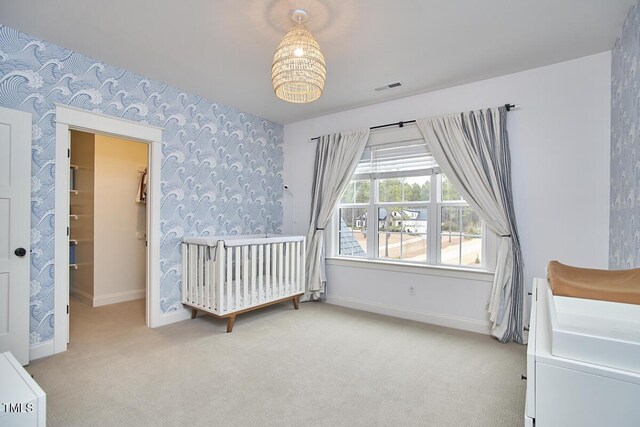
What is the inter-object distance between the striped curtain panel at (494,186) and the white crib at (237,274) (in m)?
1.94

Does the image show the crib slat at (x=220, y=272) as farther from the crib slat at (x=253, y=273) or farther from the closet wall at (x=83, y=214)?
the closet wall at (x=83, y=214)

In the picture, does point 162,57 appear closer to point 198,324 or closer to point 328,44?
point 328,44

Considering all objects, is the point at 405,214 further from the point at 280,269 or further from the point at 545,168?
the point at 280,269

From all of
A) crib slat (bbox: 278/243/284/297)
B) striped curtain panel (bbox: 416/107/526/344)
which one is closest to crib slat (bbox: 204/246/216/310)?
crib slat (bbox: 278/243/284/297)

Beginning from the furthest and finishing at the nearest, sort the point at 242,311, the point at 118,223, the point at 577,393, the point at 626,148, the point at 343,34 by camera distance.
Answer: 1. the point at 118,223
2. the point at 242,311
3. the point at 343,34
4. the point at 626,148
5. the point at 577,393

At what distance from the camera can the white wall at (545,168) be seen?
8.34 feet

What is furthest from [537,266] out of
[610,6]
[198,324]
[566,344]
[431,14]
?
[198,324]

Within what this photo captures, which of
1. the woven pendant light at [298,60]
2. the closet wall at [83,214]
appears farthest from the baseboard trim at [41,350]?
the woven pendant light at [298,60]

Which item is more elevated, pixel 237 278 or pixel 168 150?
pixel 168 150

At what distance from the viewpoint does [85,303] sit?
3977 mm

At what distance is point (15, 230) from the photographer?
2275 millimetres

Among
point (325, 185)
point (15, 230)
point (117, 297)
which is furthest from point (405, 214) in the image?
point (117, 297)

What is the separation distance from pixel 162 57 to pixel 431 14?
2.15 m

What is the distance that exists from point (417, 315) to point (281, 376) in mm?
1772
